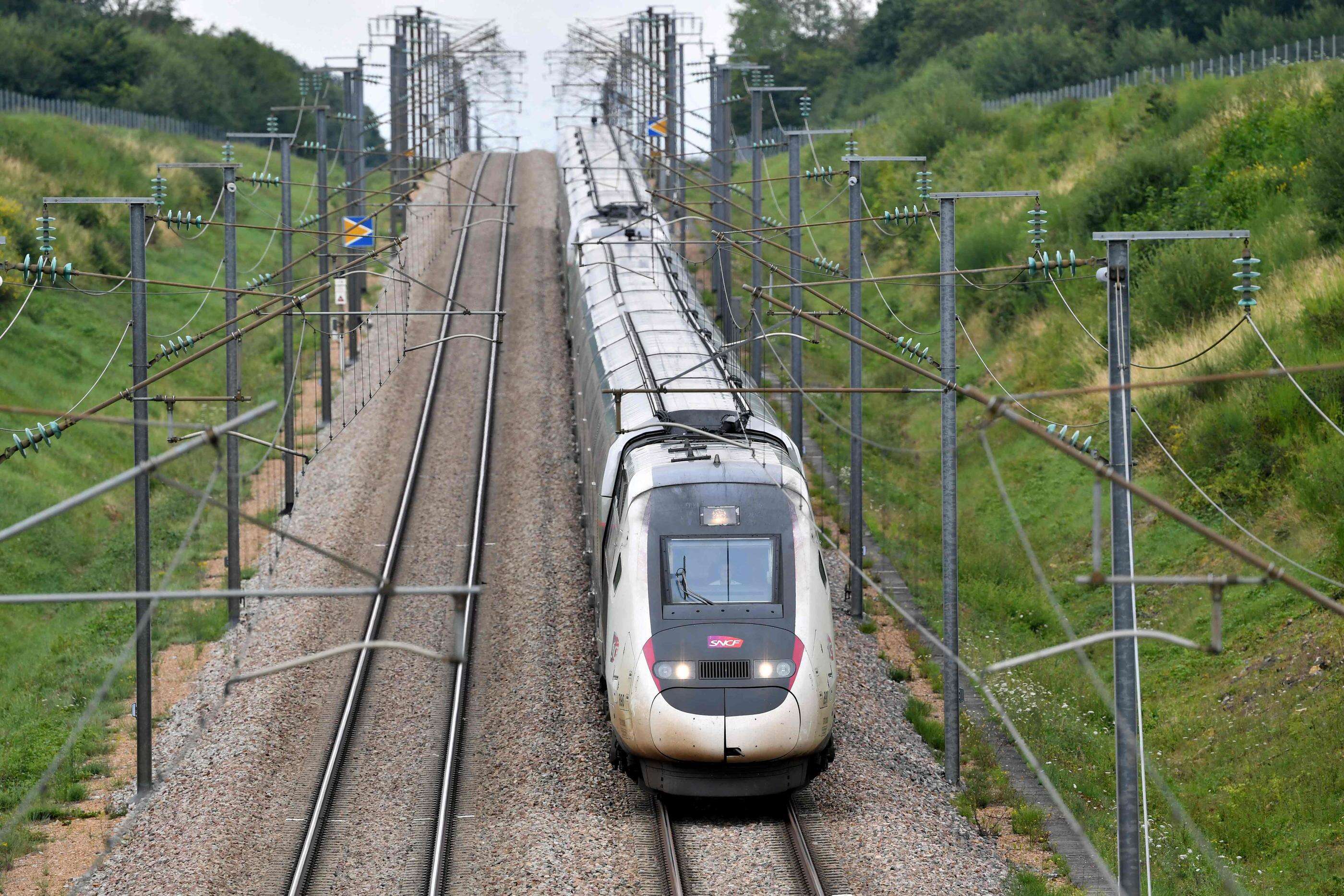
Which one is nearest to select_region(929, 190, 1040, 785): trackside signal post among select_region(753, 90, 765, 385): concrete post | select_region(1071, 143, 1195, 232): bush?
select_region(753, 90, 765, 385): concrete post

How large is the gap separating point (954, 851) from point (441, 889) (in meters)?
5.17

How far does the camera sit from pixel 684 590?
15.0m

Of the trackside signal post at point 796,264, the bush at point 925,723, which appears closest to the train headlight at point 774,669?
the bush at point 925,723

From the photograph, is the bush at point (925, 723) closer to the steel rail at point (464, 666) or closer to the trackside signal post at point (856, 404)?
the trackside signal post at point (856, 404)

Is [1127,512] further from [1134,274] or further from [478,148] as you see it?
[478,148]

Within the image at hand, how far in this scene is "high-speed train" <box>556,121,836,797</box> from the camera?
14.4 metres

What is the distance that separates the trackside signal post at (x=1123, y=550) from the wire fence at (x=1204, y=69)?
3147 cm

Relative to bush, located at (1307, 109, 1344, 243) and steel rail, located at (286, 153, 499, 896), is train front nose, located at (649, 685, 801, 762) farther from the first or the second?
bush, located at (1307, 109, 1344, 243)

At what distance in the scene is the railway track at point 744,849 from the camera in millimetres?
13664

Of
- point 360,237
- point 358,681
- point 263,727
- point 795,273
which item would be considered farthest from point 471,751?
point 360,237

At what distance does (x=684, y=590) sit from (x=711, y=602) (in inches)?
12.3

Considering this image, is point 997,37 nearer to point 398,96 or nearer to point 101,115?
point 398,96

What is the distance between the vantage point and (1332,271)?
82.5 ft

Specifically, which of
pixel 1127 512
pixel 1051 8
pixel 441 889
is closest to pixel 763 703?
pixel 441 889
